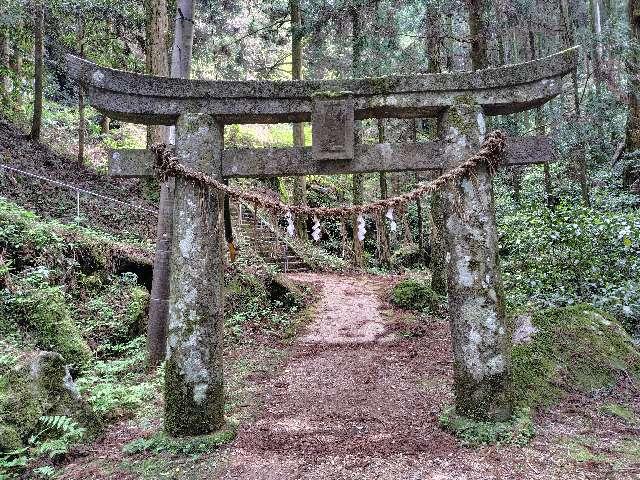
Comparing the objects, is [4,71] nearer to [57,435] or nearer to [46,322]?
[46,322]

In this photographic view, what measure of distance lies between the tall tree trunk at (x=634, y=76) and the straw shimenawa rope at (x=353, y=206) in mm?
7916

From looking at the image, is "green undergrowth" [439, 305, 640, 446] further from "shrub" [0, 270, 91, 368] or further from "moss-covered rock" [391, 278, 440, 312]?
"shrub" [0, 270, 91, 368]

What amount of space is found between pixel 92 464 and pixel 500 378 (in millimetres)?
3688

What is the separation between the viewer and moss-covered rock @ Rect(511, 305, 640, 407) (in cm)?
493

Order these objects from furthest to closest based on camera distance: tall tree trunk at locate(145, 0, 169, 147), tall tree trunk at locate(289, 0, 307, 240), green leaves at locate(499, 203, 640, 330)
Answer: tall tree trunk at locate(289, 0, 307, 240) → tall tree trunk at locate(145, 0, 169, 147) → green leaves at locate(499, 203, 640, 330)

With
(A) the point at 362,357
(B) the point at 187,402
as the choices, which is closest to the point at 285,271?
(A) the point at 362,357

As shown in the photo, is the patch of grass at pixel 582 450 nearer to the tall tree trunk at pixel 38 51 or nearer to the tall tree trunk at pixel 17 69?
the tall tree trunk at pixel 38 51

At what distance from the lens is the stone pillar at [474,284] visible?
4.22m

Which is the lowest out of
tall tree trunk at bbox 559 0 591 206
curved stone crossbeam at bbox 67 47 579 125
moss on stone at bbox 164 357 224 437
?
moss on stone at bbox 164 357 224 437

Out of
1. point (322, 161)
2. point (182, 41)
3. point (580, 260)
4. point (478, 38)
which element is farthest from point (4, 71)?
point (580, 260)

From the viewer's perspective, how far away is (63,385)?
470 centimetres

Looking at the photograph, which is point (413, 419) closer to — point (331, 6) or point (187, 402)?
point (187, 402)

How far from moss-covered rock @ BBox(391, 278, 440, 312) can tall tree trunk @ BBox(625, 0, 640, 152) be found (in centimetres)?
571

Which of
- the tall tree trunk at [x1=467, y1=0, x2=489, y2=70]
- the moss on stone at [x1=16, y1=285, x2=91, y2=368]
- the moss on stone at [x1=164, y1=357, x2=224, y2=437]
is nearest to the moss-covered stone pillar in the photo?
the moss on stone at [x1=164, y1=357, x2=224, y2=437]
